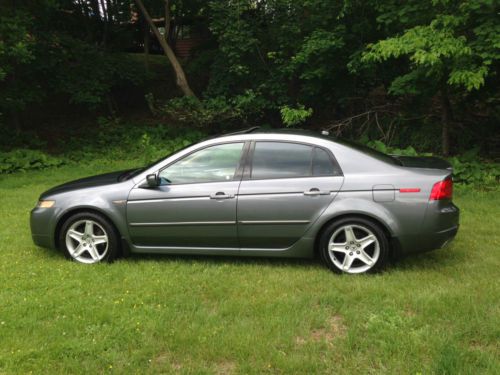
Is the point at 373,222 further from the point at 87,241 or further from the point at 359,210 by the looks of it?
the point at 87,241

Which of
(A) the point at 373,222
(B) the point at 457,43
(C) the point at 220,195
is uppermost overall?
(B) the point at 457,43

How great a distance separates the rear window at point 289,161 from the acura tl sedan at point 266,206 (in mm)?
10

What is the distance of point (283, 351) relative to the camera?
3.45 meters

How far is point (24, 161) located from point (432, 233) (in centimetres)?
1130

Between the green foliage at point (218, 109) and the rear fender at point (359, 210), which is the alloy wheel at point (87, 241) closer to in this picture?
the rear fender at point (359, 210)

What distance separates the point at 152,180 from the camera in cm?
Result: 516

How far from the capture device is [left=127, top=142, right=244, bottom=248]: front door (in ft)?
16.6

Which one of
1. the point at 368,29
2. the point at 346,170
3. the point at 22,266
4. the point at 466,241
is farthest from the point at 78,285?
the point at 368,29

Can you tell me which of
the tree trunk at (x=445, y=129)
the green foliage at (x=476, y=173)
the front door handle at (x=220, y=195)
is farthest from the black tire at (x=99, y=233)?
the tree trunk at (x=445, y=129)

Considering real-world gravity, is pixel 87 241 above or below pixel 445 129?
below

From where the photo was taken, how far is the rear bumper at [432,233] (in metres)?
4.70

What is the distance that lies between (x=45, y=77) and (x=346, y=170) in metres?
13.4

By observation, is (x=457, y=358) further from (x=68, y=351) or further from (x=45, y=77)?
(x=45, y=77)

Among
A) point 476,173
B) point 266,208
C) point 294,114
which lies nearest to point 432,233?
point 266,208
